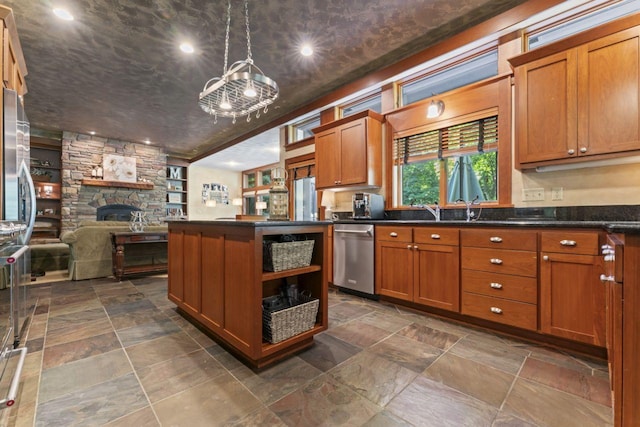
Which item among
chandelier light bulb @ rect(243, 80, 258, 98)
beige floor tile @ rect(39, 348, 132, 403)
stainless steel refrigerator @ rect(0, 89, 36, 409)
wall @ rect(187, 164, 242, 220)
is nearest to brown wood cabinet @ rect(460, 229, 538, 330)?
chandelier light bulb @ rect(243, 80, 258, 98)

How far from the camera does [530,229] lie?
6.79ft

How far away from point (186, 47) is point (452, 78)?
321 centimetres

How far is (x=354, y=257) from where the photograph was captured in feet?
10.8

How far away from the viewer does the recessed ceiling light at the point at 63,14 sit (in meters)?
2.73

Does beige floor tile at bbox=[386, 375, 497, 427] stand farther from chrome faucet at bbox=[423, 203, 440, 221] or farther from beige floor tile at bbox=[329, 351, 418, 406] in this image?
chrome faucet at bbox=[423, 203, 440, 221]

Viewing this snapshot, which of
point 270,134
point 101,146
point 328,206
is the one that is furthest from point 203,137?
point 328,206

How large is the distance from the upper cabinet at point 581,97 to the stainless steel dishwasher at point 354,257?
1.62 meters

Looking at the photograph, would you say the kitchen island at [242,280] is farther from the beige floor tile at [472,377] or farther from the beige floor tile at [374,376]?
the beige floor tile at [472,377]

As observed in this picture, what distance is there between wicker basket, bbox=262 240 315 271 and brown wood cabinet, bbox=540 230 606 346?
5.65ft

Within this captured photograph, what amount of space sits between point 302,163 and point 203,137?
350 cm

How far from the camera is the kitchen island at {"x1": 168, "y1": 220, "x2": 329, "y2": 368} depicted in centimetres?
166

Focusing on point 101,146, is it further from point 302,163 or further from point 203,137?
point 302,163

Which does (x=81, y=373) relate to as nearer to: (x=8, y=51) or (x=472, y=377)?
(x=472, y=377)

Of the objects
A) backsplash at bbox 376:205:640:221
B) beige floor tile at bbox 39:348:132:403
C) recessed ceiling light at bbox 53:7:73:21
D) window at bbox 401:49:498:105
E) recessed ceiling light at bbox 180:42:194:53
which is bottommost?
beige floor tile at bbox 39:348:132:403
